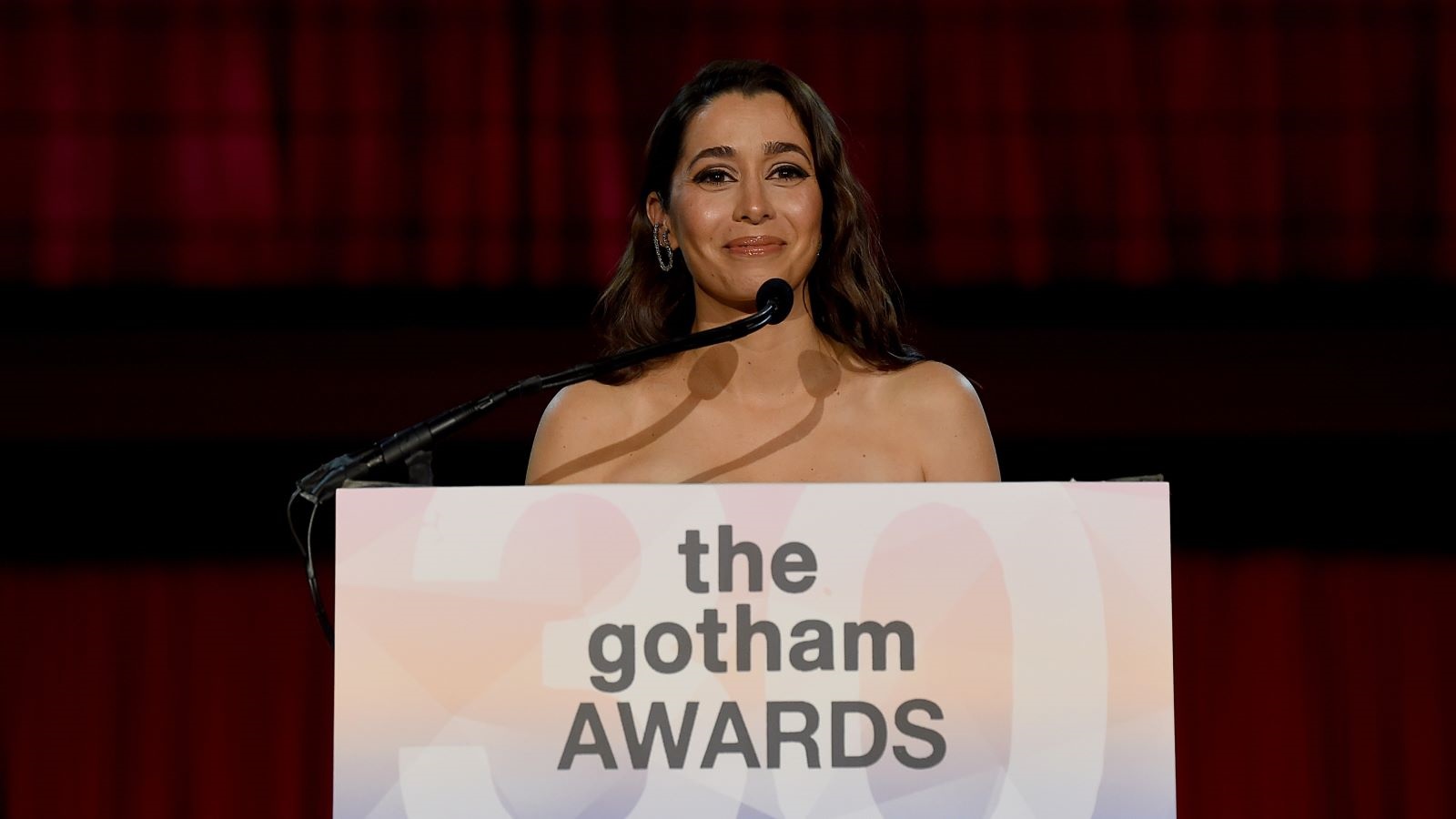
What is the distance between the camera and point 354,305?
3.10 metres

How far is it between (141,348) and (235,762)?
3.01ft

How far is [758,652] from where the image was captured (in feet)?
3.22

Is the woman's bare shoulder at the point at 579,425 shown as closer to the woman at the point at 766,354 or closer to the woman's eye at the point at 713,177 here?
the woman at the point at 766,354

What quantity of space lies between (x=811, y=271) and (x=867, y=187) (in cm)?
154

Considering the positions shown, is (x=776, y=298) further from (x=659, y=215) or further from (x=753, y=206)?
(x=659, y=215)

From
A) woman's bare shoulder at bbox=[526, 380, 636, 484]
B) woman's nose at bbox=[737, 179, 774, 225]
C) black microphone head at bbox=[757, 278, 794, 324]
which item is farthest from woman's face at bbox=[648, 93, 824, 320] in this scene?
black microphone head at bbox=[757, 278, 794, 324]

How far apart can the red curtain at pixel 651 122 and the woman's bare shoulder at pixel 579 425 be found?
1.56m

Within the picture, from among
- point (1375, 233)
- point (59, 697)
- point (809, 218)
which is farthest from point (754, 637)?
point (59, 697)

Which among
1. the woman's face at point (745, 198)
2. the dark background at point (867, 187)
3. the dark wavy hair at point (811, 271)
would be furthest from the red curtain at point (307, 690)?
the woman's face at point (745, 198)

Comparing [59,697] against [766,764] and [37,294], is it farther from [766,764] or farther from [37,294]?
[766,764]

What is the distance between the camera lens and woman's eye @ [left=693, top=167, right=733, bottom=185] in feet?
4.99

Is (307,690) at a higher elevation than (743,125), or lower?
lower

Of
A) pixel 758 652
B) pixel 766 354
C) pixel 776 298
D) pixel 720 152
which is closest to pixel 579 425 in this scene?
pixel 766 354

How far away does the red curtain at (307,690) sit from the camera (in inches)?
128
